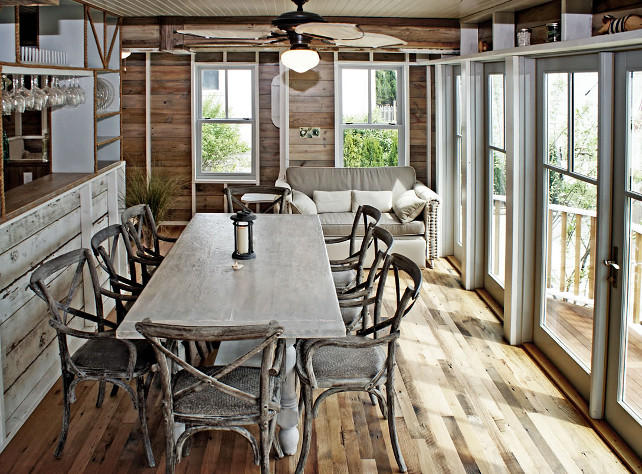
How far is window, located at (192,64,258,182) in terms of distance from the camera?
9211 mm

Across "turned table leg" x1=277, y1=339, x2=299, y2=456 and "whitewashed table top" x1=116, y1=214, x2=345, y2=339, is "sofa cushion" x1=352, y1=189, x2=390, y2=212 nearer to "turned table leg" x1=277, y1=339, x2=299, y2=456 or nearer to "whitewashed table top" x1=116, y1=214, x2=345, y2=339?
"whitewashed table top" x1=116, y1=214, x2=345, y2=339

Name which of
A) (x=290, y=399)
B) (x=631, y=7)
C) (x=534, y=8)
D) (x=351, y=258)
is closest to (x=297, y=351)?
(x=290, y=399)

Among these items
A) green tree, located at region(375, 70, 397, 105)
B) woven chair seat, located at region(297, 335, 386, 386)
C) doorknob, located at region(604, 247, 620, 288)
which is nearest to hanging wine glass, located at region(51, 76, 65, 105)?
woven chair seat, located at region(297, 335, 386, 386)

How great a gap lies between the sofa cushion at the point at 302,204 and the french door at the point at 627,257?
13.0ft

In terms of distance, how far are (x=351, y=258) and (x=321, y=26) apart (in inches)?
70.4

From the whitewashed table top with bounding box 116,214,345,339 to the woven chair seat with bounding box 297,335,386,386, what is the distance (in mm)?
257

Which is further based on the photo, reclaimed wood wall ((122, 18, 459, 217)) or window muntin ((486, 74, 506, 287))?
reclaimed wood wall ((122, 18, 459, 217))

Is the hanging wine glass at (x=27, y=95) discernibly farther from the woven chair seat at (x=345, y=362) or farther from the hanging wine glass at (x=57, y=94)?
the woven chair seat at (x=345, y=362)

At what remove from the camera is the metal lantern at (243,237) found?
422 centimetres

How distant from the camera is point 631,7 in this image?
3.68 metres

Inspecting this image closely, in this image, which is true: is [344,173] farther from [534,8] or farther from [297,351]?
[297,351]

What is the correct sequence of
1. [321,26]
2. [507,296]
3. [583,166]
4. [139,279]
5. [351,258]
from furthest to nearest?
1. [139,279]
2. [507,296]
3. [351,258]
4. [583,166]
5. [321,26]

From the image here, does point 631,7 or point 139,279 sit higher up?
point 631,7

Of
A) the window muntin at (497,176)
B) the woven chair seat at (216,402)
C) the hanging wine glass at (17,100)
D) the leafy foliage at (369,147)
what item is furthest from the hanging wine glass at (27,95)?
the leafy foliage at (369,147)
